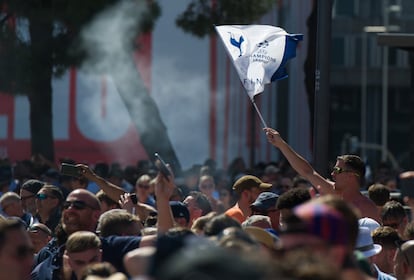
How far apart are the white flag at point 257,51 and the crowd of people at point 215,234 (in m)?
0.81

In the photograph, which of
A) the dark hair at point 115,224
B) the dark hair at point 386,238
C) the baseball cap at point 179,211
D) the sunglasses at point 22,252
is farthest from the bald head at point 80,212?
the sunglasses at point 22,252

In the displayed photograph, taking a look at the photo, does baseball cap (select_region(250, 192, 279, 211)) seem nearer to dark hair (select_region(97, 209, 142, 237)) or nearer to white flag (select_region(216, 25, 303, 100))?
white flag (select_region(216, 25, 303, 100))

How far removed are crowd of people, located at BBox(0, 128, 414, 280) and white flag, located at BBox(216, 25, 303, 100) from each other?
809mm

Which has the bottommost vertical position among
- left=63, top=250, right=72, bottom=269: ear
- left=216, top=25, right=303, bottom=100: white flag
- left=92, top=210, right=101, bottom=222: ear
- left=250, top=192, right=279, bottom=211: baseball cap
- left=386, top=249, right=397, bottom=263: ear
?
left=386, top=249, right=397, bottom=263: ear

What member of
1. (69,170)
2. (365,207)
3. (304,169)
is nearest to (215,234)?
(304,169)

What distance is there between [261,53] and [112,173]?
22.1ft

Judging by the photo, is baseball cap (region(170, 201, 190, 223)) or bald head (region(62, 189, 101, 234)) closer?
bald head (region(62, 189, 101, 234))

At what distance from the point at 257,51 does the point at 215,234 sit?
15.5 feet

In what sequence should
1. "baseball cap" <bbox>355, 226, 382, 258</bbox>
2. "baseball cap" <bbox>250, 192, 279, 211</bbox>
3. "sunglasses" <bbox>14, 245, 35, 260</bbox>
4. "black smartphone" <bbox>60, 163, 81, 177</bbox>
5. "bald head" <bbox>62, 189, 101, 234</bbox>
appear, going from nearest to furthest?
"sunglasses" <bbox>14, 245, 35, 260</bbox> → "baseball cap" <bbox>355, 226, 382, 258</bbox> → "bald head" <bbox>62, 189, 101, 234</bbox> → "baseball cap" <bbox>250, 192, 279, 211</bbox> → "black smartphone" <bbox>60, 163, 81, 177</bbox>

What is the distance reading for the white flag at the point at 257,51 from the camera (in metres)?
9.84

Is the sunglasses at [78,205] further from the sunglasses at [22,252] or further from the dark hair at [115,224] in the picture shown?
the sunglasses at [22,252]

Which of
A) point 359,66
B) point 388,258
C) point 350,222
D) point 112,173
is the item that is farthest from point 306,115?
point 359,66

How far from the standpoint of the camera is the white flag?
9.84 m

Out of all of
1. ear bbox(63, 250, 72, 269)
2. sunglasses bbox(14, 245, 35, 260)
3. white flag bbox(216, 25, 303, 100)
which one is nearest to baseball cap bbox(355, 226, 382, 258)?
ear bbox(63, 250, 72, 269)
